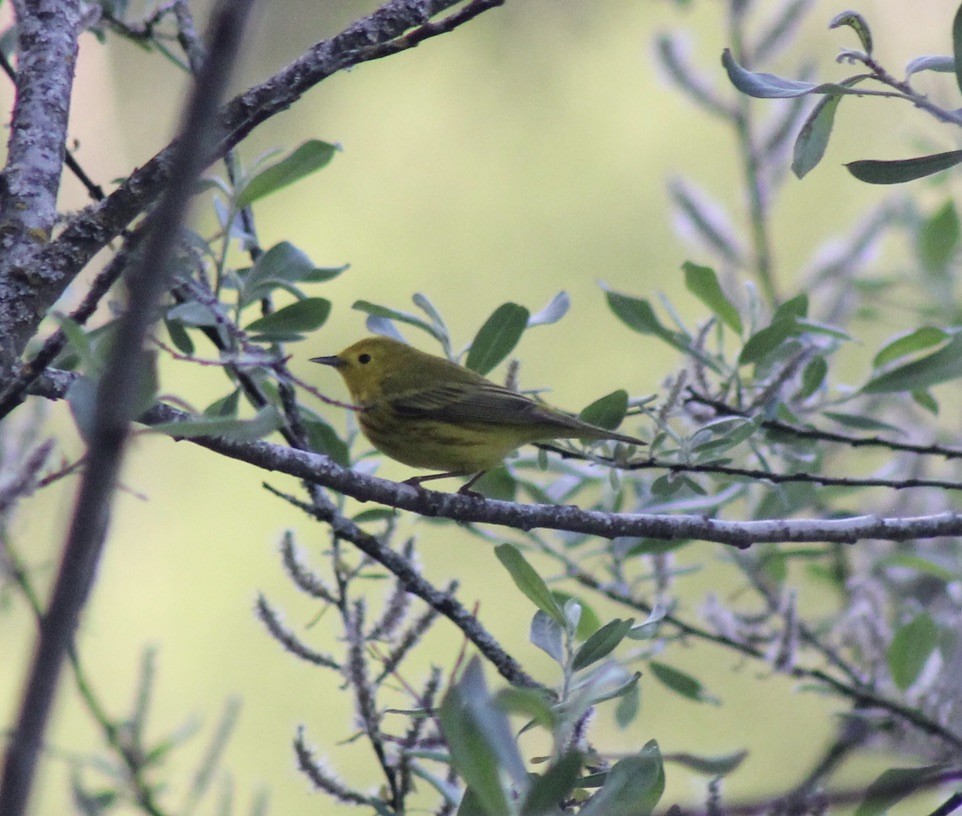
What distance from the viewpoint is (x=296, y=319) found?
6.41 ft

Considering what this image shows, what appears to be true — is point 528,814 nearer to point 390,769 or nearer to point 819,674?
point 390,769

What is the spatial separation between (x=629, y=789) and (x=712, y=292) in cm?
127

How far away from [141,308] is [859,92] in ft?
4.13

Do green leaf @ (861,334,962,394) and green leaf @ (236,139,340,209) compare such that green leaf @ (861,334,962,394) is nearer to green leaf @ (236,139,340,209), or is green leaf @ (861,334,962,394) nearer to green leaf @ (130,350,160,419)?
green leaf @ (236,139,340,209)

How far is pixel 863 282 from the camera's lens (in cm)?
338

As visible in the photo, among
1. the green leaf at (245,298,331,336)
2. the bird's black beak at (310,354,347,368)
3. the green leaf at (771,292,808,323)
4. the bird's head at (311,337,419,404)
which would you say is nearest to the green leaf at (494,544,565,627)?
the green leaf at (245,298,331,336)

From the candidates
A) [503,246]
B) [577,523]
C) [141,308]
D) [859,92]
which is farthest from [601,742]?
[503,246]

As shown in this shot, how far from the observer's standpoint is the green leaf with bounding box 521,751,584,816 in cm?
110

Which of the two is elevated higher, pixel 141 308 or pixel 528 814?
pixel 141 308

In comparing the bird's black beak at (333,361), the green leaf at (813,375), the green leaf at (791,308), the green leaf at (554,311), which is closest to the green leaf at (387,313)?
the green leaf at (554,311)

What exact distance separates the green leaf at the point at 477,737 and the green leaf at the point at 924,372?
1.33 m

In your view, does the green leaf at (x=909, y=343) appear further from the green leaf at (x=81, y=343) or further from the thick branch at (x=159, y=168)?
the green leaf at (x=81, y=343)

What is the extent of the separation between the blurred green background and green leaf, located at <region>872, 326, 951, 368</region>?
6.34 ft

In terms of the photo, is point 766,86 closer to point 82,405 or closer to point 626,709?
point 82,405
